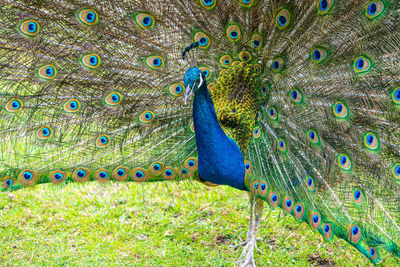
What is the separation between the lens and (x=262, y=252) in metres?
3.26

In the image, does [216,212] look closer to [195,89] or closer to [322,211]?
[322,211]

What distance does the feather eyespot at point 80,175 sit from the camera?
2.93 metres

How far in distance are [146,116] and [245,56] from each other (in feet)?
2.69

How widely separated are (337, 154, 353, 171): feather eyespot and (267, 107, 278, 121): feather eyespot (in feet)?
1.56

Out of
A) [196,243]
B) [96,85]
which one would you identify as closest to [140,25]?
[96,85]

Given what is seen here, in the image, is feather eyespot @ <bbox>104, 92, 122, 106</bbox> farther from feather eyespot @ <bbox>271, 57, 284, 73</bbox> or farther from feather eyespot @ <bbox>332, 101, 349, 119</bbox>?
feather eyespot @ <bbox>332, 101, 349, 119</bbox>

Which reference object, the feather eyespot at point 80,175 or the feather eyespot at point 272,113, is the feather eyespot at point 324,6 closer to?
the feather eyespot at point 272,113

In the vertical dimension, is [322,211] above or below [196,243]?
above

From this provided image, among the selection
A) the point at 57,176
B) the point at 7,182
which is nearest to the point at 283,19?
the point at 57,176

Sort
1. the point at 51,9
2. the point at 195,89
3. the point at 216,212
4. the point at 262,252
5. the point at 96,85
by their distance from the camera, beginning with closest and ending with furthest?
the point at 195,89
the point at 51,9
the point at 96,85
the point at 262,252
the point at 216,212

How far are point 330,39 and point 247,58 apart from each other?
614mm

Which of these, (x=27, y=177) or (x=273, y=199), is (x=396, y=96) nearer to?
(x=273, y=199)

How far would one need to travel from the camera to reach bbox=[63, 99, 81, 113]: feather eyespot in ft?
9.35

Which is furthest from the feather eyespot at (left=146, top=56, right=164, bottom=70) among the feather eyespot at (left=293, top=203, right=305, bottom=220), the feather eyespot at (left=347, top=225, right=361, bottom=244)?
the feather eyespot at (left=347, top=225, right=361, bottom=244)
